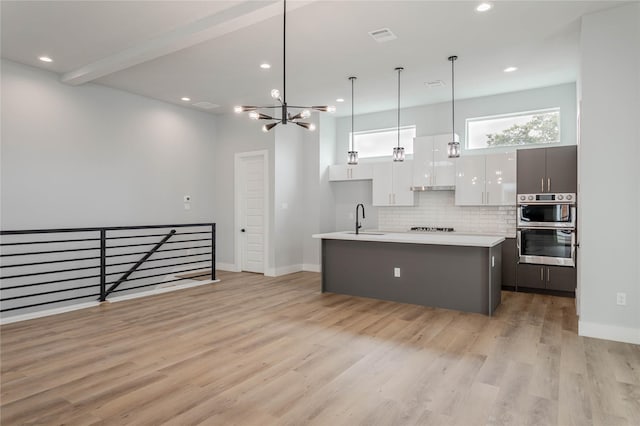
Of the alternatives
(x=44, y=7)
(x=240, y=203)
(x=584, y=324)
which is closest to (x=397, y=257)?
(x=584, y=324)

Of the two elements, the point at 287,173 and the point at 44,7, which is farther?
the point at 287,173

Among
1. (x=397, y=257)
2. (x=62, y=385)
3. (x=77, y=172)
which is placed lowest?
(x=62, y=385)

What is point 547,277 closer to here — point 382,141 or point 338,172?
point 382,141

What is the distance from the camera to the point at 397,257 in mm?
5215

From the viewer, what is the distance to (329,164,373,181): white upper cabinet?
7.41 metres

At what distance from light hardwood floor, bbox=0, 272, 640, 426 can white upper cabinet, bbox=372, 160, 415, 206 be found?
2.65 metres

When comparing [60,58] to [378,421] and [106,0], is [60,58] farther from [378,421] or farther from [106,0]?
[378,421]

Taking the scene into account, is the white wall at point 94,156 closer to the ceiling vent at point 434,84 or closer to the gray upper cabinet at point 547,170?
the ceiling vent at point 434,84

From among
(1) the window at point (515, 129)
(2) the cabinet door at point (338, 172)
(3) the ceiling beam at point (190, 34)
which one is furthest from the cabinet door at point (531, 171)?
(3) the ceiling beam at point (190, 34)

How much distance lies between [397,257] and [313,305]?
4.30ft

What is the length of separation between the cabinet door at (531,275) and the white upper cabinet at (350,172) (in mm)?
3032

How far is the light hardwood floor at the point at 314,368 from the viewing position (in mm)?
2404

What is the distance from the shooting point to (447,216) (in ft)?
22.5

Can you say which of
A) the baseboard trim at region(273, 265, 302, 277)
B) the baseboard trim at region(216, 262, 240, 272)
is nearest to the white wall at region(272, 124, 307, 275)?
the baseboard trim at region(273, 265, 302, 277)
